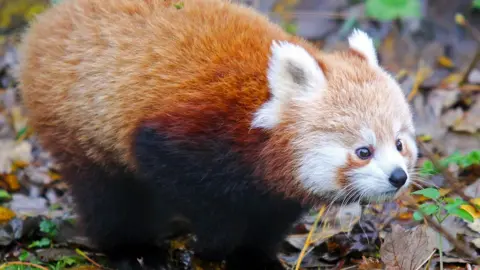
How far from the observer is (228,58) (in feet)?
10.3

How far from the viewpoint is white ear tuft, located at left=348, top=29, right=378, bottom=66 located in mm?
3275

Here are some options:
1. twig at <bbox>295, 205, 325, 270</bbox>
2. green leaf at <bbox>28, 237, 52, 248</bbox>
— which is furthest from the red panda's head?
green leaf at <bbox>28, 237, 52, 248</bbox>

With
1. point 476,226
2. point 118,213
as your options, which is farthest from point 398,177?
point 118,213

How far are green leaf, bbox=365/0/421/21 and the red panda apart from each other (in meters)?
2.67

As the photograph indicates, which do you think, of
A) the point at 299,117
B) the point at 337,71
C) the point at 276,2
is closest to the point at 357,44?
the point at 337,71

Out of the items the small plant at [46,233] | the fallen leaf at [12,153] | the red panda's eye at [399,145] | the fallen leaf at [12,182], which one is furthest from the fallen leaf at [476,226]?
the fallen leaf at [12,153]

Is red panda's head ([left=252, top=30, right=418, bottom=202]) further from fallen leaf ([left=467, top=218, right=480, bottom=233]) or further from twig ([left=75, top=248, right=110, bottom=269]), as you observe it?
twig ([left=75, top=248, right=110, bottom=269])

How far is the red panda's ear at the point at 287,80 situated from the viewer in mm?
2965

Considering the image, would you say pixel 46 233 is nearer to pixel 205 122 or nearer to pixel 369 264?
pixel 205 122

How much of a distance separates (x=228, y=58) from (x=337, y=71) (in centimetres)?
48

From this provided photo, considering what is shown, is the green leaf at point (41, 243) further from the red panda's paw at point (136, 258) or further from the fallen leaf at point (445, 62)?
the fallen leaf at point (445, 62)

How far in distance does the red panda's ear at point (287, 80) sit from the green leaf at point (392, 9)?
3.13m

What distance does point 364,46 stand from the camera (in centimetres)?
332

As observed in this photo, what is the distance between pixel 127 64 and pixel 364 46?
43.9 inches
